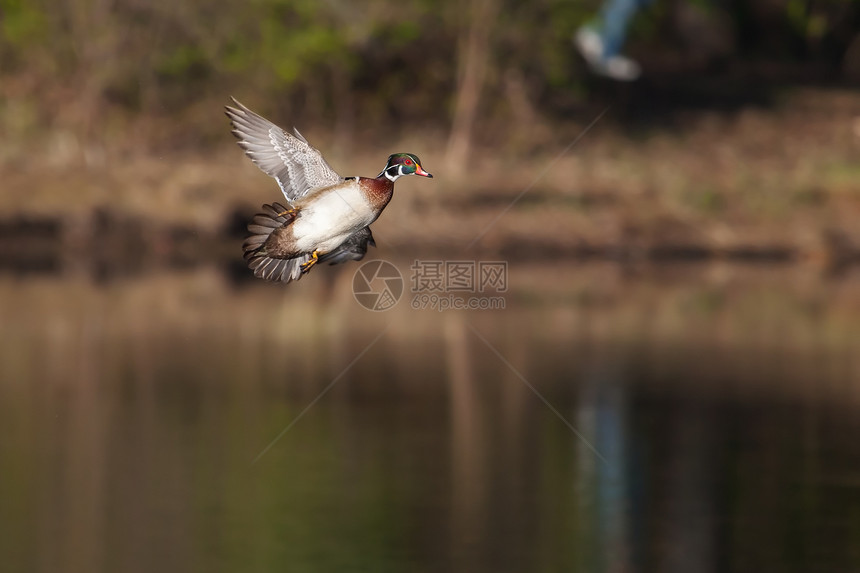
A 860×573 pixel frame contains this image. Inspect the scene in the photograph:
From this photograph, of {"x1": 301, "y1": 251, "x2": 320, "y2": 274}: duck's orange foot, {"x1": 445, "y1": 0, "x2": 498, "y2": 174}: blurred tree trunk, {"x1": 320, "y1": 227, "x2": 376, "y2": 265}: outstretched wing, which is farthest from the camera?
{"x1": 445, "y1": 0, "x2": 498, "y2": 174}: blurred tree trunk

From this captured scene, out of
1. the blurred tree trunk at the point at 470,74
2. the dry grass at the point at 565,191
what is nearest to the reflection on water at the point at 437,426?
the dry grass at the point at 565,191

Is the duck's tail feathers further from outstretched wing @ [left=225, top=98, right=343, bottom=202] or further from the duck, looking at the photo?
outstretched wing @ [left=225, top=98, right=343, bottom=202]

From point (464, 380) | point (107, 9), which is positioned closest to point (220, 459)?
point (464, 380)

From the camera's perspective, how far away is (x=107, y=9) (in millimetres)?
37031

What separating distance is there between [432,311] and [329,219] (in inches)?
1404

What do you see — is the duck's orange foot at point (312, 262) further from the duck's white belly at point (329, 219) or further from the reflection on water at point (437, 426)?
the reflection on water at point (437, 426)

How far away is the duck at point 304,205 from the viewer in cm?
601

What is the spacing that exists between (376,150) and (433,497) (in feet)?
52.4

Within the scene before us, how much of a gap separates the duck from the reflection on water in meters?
15.3

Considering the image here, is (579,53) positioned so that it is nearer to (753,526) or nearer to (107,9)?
(107,9)

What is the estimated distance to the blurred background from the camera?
23844mm

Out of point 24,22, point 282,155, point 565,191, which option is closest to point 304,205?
point 282,155

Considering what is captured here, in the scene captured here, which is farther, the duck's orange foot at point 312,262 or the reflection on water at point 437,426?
the reflection on water at point 437,426

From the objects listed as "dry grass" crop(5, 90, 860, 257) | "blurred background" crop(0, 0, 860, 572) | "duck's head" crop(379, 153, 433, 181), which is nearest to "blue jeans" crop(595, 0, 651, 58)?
"blurred background" crop(0, 0, 860, 572)
